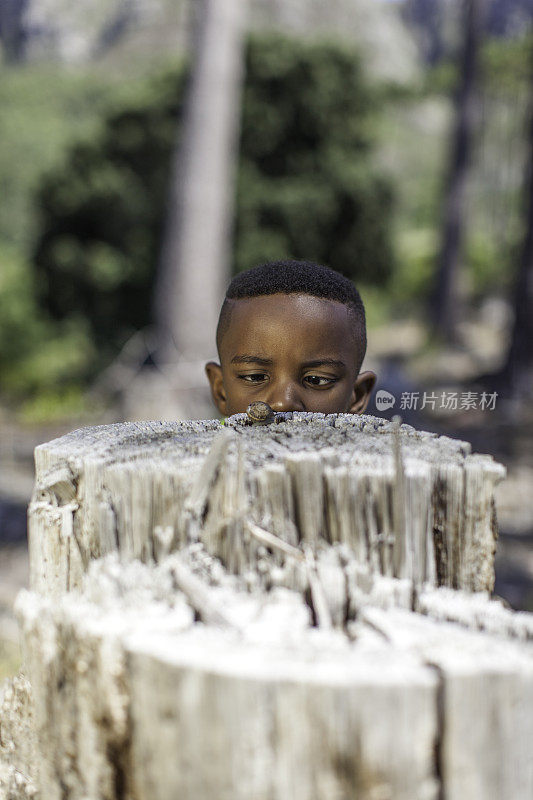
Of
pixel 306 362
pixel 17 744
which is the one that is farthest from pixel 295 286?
pixel 17 744

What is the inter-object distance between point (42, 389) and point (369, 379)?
9.20 m

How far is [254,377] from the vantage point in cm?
197

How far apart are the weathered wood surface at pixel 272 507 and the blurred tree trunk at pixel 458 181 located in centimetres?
1118

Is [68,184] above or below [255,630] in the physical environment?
above

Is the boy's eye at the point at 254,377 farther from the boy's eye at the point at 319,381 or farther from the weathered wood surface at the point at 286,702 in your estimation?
the weathered wood surface at the point at 286,702

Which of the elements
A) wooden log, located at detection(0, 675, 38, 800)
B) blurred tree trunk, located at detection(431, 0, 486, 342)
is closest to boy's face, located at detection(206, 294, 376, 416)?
wooden log, located at detection(0, 675, 38, 800)

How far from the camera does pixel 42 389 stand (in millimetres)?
10609

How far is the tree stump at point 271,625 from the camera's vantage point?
87 centimetres

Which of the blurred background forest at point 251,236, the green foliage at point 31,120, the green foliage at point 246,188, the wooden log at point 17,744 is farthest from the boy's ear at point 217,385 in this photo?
the green foliage at point 31,120

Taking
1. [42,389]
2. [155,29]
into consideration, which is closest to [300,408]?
[42,389]

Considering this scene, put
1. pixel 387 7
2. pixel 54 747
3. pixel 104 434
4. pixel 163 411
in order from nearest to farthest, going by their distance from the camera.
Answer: pixel 54 747, pixel 104 434, pixel 163 411, pixel 387 7

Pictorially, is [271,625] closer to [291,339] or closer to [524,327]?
[291,339]

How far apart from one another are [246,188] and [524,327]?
4912 mm

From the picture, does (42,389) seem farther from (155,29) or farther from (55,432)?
(155,29)
